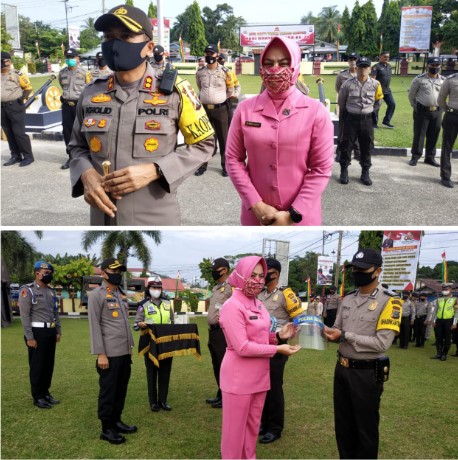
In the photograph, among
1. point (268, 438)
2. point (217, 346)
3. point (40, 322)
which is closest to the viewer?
point (268, 438)

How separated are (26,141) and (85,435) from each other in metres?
6.36

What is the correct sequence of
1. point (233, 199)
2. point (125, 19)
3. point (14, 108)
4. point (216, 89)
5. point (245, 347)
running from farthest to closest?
point (14, 108) → point (216, 89) → point (233, 199) → point (245, 347) → point (125, 19)

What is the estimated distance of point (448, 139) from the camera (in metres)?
7.77

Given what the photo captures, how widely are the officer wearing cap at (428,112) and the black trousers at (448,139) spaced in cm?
111

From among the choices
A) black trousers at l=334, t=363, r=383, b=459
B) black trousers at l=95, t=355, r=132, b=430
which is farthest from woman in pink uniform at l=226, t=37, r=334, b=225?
black trousers at l=95, t=355, r=132, b=430

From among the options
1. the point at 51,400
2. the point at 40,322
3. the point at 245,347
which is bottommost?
the point at 51,400

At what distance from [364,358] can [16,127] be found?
7.46 metres

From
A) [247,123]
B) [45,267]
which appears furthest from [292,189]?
[45,267]

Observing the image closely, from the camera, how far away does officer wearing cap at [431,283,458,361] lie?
321 inches

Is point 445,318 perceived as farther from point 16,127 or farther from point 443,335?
point 16,127

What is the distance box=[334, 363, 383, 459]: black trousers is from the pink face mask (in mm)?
1840

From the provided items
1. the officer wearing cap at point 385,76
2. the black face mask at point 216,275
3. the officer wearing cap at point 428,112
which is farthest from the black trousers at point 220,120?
the officer wearing cap at point 385,76

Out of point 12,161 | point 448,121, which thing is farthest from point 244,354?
point 12,161

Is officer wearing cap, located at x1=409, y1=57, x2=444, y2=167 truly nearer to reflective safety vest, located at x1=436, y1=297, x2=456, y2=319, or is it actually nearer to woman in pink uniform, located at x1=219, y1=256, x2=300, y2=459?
reflective safety vest, located at x1=436, y1=297, x2=456, y2=319
